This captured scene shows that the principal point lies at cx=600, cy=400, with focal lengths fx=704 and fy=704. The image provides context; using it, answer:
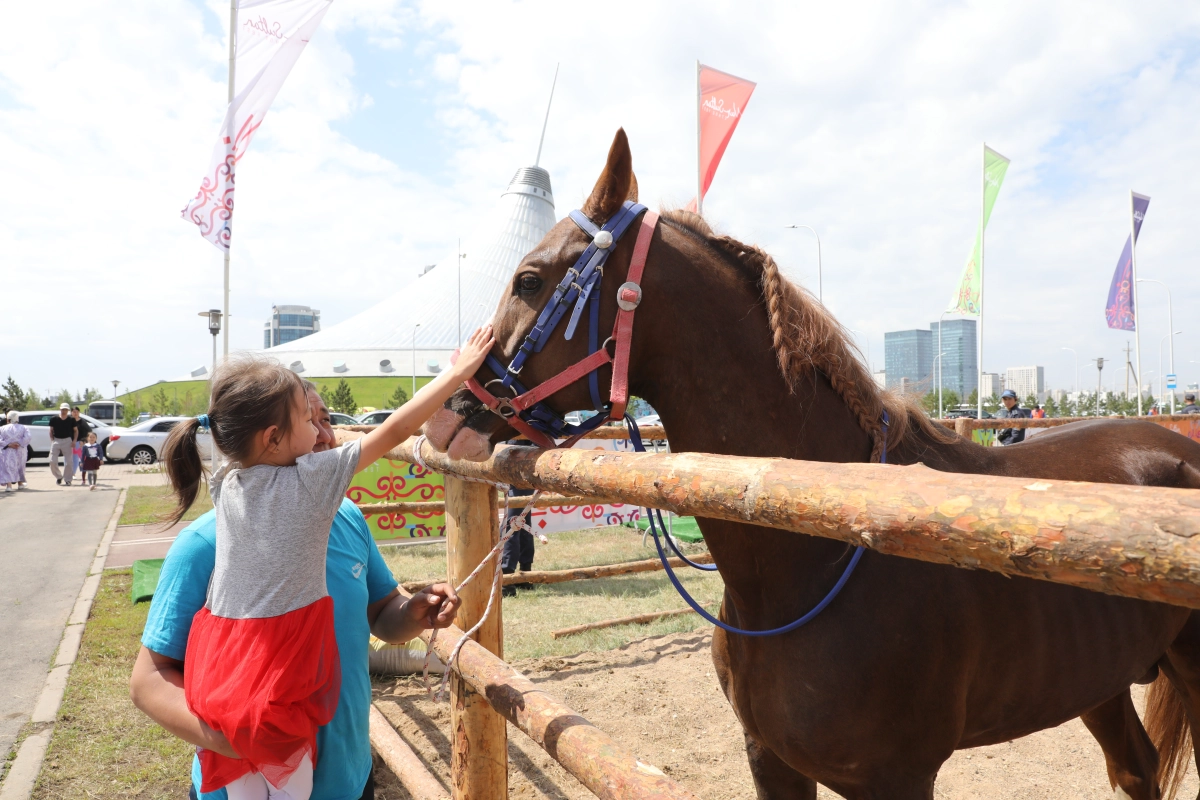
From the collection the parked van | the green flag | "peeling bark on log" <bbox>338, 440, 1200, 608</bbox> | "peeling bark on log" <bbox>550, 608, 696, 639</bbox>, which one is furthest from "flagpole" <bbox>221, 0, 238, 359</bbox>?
the parked van

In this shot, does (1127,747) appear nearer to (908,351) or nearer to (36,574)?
(36,574)

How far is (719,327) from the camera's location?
1919mm

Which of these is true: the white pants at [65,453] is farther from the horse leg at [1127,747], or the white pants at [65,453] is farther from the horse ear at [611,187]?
the horse leg at [1127,747]

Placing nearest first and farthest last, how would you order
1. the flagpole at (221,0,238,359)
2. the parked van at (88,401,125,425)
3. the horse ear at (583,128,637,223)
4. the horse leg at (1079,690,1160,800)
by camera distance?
the horse ear at (583,128,637,223) < the horse leg at (1079,690,1160,800) < the flagpole at (221,0,238,359) < the parked van at (88,401,125,425)

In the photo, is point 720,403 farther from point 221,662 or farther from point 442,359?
point 442,359

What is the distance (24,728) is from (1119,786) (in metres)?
5.54

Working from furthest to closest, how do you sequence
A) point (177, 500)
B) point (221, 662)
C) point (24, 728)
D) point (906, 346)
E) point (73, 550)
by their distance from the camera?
point (906, 346) → point (73, 550) → point (24, 728) → point (177, 500) → point (221, 662)

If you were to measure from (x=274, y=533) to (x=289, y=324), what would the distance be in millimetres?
179740

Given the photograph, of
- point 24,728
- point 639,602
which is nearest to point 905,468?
point 24,728

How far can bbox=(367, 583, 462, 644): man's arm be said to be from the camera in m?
1.87

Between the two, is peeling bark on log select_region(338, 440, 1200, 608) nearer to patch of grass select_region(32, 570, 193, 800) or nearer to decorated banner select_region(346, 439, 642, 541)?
patch of grass select_region(32, 570, 193, 800)

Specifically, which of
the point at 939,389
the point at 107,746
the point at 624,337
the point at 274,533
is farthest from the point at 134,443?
the point at 939,389

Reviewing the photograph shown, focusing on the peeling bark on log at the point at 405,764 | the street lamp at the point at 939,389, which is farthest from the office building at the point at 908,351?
the peeling bark on log at the point at 405,764

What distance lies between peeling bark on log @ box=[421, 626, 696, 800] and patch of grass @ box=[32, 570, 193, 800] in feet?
8.32
